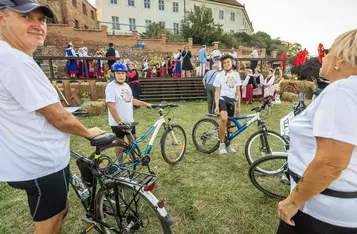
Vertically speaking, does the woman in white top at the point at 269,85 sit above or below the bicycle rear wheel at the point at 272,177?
above

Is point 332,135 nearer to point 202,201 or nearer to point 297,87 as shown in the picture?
point 202,201

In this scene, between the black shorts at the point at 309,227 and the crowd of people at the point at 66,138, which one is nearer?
the crowd of people at the point at 66,138

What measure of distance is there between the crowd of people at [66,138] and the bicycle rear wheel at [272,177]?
5.60 feet

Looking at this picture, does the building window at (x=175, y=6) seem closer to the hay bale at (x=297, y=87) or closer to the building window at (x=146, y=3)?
the building window at (x=146, y=3)

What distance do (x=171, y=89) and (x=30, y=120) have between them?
33.3ft

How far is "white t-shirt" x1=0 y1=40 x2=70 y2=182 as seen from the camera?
3.70 ft

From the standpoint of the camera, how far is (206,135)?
4.54m

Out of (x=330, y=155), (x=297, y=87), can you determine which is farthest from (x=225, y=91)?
(x=297, y=87)

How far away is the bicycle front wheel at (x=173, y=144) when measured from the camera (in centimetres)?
380

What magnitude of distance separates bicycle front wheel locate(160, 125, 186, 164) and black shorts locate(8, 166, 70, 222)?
2.37 metres

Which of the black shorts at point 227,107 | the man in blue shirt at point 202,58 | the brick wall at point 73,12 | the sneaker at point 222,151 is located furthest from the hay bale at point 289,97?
the brick wall at point 73,12

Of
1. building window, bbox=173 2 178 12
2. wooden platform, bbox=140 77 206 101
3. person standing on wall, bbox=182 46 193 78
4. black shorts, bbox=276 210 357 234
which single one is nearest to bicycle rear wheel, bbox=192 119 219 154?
black shorts, bbox=276 210 357 234

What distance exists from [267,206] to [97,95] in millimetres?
8711

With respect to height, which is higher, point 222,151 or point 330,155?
point 330,155
